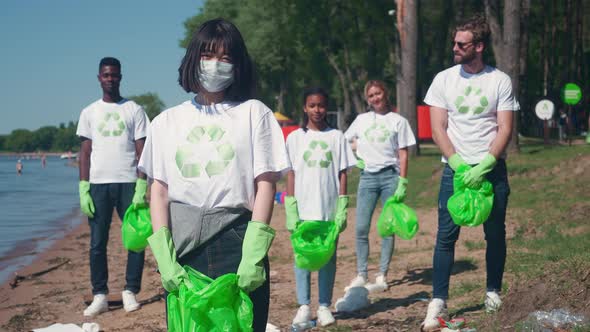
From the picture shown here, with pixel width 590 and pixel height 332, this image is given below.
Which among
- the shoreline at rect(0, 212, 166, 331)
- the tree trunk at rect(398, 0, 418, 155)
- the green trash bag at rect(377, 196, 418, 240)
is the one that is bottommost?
the shoreline at rect(0, 212, 166, 331)

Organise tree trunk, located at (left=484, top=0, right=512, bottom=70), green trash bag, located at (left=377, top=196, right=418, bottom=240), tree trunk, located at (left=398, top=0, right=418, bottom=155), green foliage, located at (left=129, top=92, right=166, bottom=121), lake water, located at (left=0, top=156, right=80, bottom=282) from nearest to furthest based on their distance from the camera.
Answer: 1. green trash bag, located at (left=377, top=196, right=418, bottom=240)
2. lake water, located at (left=0, top=156, right=80, bottom=282)
3. tree trunk, located at (left=398, top=0, right=418, bottom=155)
4. tree trunk, located at (left=484, top=0, right=512, bottom=70)
5. green foliage, located at (left=129, top=92, right=166, bottom=121)

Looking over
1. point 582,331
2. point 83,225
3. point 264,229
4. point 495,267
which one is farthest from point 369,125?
point 83,225

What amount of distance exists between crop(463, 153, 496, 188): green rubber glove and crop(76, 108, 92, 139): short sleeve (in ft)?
11.2

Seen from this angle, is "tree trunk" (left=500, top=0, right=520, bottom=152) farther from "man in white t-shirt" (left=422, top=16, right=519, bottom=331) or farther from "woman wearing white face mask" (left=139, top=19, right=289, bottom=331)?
"woman wearing white face mask" (left=139, top=19, right=289, bottom=331)

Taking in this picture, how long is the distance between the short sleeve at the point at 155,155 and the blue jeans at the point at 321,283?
272 centimetres

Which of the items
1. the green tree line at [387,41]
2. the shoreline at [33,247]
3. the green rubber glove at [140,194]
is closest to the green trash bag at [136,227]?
the green rubber glove at [140,194]

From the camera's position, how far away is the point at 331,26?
3341 cm

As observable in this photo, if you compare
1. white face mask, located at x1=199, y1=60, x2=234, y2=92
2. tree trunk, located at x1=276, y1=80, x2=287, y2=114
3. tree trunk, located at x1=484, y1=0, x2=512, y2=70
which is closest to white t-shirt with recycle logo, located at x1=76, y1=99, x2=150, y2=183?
white face mask, located at x1=199, y1=60, x2=234, y2=92

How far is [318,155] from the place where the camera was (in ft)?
18.6

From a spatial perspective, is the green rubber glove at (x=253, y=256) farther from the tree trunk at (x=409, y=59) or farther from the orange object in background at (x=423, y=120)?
the orange object in background at (x=423, y=120)

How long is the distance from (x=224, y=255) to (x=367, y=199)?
414 centimetres

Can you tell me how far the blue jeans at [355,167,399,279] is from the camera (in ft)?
22.5

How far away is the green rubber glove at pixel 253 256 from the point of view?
9.16 ft

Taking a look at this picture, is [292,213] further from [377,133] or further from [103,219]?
[103,219]
